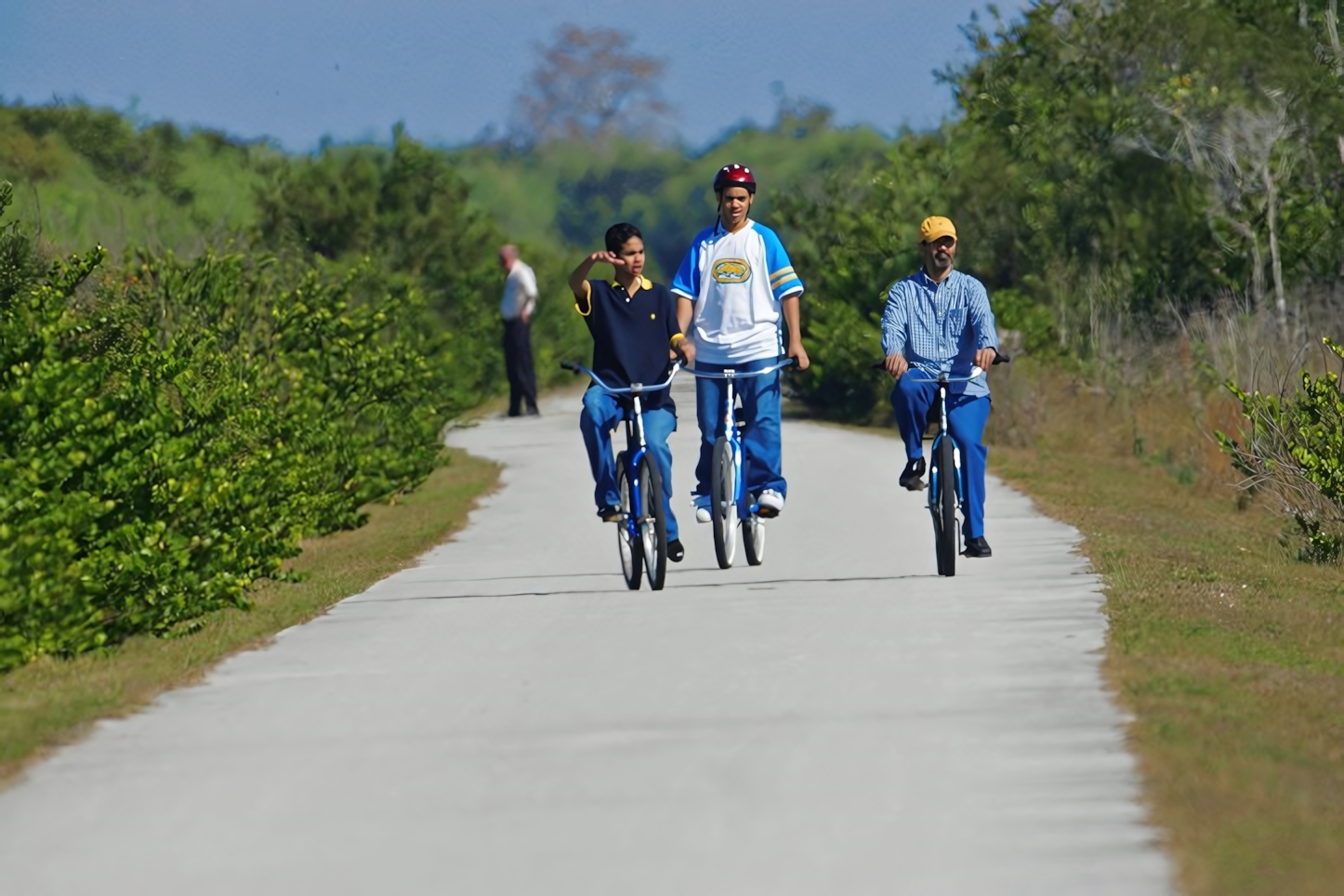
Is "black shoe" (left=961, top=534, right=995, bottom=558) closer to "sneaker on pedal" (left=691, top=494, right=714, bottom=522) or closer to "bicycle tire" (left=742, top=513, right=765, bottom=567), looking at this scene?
"bicycle tire" (left=742, top=513, right=765, bottom=567)

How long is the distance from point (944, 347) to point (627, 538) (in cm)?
189

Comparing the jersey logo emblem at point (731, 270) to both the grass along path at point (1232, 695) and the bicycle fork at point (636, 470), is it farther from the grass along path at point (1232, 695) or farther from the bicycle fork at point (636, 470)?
the grass along path at point (1232, 695)

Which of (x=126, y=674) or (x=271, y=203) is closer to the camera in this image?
(x=126, y=674)

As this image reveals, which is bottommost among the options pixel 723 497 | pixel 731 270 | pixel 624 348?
pixel 723 497

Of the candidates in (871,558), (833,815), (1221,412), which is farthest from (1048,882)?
(1221,412)

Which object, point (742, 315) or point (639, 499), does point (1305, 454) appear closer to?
point (742, 315)

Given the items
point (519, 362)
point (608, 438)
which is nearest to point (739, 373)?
point (608, 438)

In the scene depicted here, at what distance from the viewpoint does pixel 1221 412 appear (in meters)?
21.7

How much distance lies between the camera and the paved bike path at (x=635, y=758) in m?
6.43

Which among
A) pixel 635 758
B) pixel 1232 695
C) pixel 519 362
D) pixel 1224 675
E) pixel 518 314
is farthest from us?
pixel 519 362

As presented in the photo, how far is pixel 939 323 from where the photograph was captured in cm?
1253

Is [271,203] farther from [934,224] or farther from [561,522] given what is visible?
[934,224]

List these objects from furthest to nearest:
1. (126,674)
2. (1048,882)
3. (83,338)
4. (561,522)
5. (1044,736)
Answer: (561,522)
(83,338)
(126,674)
(1044,736)
(1048,882)

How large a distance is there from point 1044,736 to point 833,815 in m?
1.24
